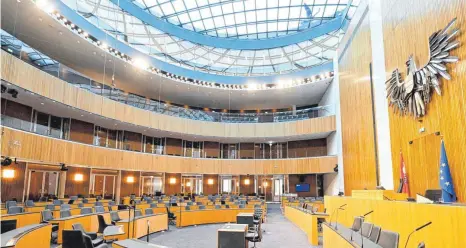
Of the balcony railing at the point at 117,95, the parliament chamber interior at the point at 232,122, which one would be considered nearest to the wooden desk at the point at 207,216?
the parliament chamber interior at the point at 232,122

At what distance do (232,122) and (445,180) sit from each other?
18624 millimetres

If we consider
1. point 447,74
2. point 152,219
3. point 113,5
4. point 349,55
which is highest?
point 113,5

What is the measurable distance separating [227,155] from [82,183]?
41.2 ft

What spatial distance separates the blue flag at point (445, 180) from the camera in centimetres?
727

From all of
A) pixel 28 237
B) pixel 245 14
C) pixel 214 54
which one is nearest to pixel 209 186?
pixel 214 54

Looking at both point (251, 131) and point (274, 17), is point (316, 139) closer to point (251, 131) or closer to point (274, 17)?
point (251, 131)

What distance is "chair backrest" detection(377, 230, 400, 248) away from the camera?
13.9 feet

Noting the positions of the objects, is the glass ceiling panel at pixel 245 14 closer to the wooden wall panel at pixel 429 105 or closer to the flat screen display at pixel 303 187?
the wooden wall panel at pixel 429 105

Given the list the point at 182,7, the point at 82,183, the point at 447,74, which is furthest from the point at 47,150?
the point at 447,74

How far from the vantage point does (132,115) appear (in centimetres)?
2016

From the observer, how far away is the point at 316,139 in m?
27.1

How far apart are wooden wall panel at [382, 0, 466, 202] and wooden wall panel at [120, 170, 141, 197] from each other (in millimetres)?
17153

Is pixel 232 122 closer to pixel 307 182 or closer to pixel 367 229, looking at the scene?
pixel 307 182

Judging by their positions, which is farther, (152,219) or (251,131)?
(251,131)
